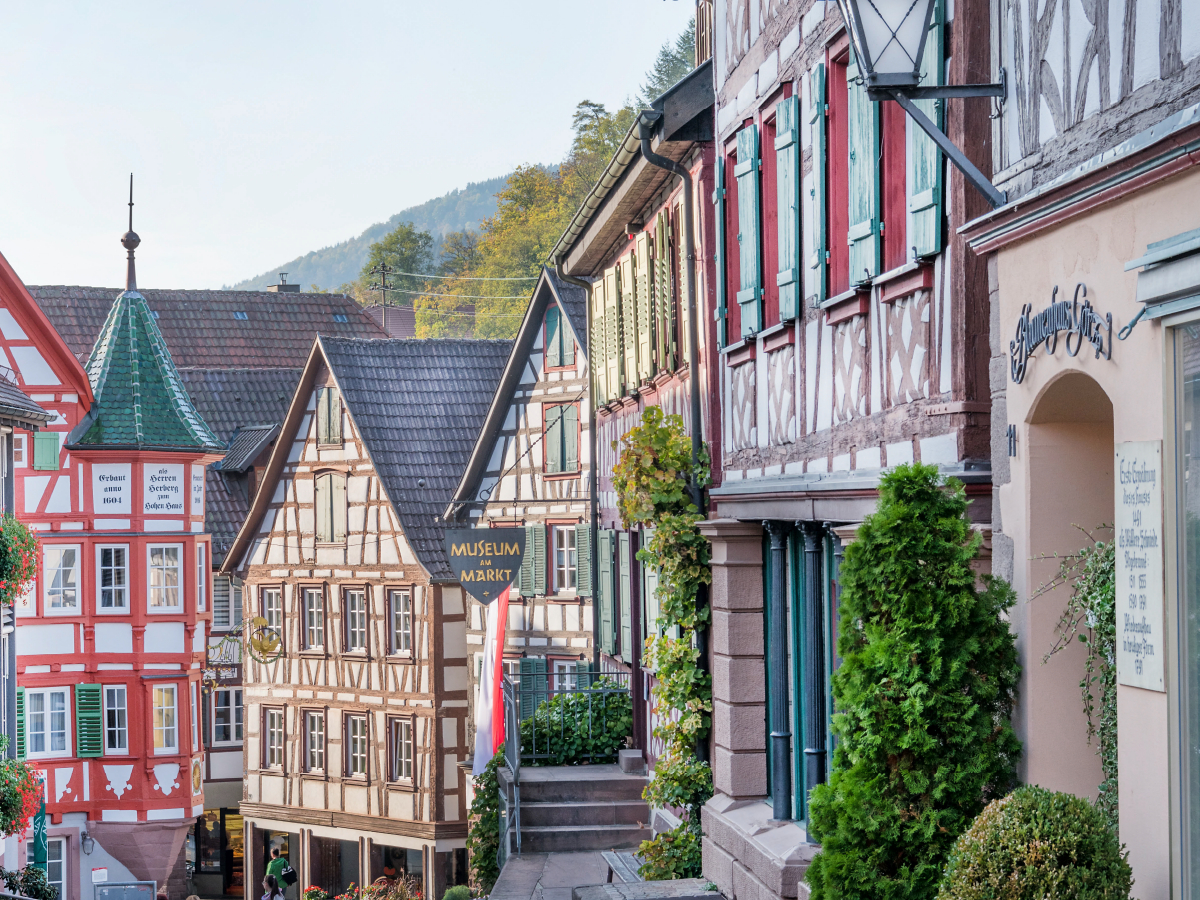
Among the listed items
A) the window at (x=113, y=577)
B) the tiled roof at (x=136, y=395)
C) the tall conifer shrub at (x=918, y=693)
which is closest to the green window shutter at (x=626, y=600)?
the tall conifer shrub at (x=918, y=693)

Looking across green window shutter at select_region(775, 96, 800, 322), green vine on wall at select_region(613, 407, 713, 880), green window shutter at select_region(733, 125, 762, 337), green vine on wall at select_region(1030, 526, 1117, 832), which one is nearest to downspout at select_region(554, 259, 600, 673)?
green vine on wall at select_region(613, 407, 713, 880)

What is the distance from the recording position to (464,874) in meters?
27.5

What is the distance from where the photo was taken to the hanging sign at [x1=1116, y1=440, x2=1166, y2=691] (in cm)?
498

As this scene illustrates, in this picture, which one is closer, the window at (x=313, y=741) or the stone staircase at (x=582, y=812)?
the stone staircase at (x=582, y=812)


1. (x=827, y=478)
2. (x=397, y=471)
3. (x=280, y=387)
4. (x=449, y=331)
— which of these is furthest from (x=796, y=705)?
(x=449, y=331)

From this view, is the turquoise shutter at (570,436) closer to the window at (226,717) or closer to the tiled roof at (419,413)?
the tiled roof at (419,413)

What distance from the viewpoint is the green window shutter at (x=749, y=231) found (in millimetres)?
Answer: 10195

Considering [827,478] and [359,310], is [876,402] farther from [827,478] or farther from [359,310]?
[359,310]

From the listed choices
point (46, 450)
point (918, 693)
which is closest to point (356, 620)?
point (46, 450)

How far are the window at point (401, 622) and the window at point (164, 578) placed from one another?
364 centimetres

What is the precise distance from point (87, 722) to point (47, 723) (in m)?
0.62

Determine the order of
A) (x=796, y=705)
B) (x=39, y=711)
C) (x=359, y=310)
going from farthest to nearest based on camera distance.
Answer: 1. (x=359, y=310)
2. (x=39, y=711)
3. (x=796, y=705)

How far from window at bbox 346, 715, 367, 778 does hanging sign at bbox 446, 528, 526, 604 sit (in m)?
9.89

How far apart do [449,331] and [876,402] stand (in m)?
65.7
